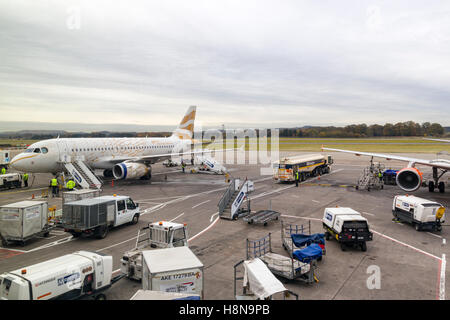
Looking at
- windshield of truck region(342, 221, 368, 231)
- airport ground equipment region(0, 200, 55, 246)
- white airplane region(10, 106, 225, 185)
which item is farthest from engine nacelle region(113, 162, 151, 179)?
windshield of truck region(342, 221, 368, 231)

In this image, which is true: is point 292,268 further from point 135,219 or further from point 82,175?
point 82,175

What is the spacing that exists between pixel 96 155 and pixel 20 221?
22.0 meters

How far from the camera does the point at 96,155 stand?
38031 millimetres

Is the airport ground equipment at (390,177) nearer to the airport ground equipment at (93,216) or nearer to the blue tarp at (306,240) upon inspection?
the blue tarp at (306,240)

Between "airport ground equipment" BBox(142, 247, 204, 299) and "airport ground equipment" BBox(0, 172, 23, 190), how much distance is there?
34.4 meters

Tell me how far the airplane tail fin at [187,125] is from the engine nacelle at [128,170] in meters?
20.0

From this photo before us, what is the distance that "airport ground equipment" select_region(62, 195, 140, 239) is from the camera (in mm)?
17422

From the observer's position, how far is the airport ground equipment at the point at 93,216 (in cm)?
1742

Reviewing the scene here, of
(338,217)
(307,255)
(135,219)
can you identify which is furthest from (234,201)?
(307,255)

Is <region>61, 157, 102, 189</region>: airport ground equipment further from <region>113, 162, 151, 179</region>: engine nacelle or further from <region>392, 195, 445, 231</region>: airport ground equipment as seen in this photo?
<region>392, 195, 445, 231</region>: airport ground equipment
